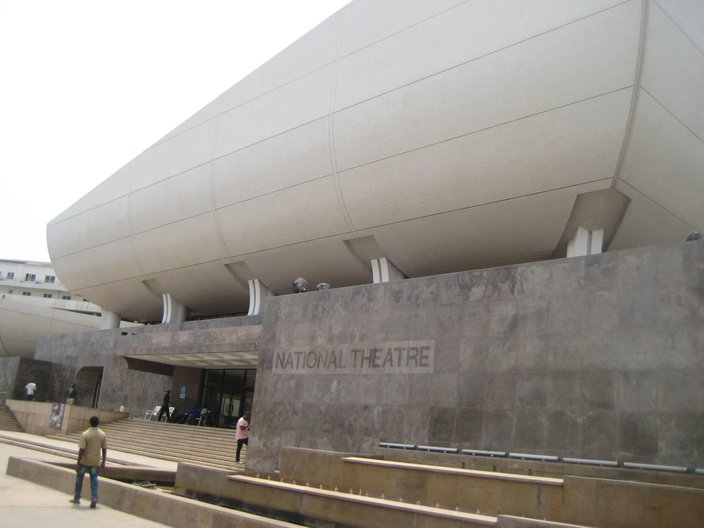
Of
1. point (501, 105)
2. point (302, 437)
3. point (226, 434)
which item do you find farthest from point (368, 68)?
point (226, 434)

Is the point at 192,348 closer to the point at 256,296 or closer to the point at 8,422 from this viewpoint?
the point at 256,296

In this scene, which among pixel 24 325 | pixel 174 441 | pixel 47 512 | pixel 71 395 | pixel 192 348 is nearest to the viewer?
pixel 47 512

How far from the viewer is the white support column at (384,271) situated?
2203 centimetres

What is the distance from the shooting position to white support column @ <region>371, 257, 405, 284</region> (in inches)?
867

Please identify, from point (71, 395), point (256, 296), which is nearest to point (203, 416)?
Answer: point (256, 296)

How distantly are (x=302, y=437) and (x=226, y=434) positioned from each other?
7.27 m

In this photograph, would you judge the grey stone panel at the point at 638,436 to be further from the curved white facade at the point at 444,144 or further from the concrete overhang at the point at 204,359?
the concrete overhang at the point at 204,359

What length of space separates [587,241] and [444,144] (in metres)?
4.48

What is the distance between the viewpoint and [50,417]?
1127 inches

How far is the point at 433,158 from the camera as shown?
18.9 m

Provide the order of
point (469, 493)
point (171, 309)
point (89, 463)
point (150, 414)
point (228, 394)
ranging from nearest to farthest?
1. point (469, 493)
2. point (89, 463)
3. point (228, 394)
4. point (150, 414)
5. point (171, 309)

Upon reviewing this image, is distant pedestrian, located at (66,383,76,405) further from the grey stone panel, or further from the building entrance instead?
the grey stone panel

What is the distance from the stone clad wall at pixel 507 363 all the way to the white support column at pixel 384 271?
164 inches

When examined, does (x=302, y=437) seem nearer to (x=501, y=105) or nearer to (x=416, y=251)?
(x=416, y=251)
